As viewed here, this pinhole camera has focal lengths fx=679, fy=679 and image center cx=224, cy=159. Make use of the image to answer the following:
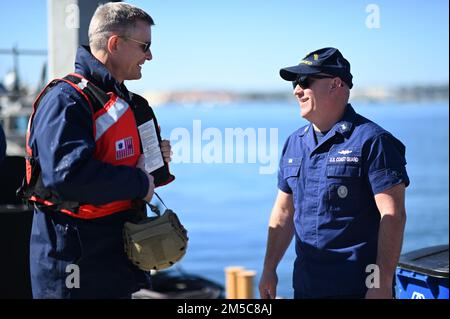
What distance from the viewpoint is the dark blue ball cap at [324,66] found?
2.95 metres

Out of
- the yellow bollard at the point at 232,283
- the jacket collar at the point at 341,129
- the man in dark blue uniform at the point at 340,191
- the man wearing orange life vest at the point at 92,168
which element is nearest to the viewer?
the man wearing orange life vest at the point at 92,168

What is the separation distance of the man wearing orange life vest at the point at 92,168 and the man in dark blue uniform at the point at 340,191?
742 millimetres

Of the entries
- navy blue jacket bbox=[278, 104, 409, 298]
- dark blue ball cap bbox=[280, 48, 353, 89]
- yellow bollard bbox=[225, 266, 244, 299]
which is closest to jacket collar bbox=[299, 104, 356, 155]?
navy blue jacket bbox=[278, 104, 409, 298]

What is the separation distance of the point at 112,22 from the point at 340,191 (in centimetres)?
115

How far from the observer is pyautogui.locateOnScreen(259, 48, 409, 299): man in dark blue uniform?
276 centimetres

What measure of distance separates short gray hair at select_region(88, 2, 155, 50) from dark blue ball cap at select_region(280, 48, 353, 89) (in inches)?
29.5

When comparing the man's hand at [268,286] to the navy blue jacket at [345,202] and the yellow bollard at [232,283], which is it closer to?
the navy blue jacket at [345,202]

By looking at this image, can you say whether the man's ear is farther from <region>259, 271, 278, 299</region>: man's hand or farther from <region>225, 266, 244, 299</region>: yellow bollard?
<region>225, 266, 244, 299</region>: yellow bollard

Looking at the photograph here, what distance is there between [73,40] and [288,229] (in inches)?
73.6

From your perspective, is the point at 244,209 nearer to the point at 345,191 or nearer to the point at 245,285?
the point at 245,285

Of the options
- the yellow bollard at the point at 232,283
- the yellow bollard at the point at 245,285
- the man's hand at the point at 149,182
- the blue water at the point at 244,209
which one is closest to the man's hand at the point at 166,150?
the man's hand at the point at 149,182

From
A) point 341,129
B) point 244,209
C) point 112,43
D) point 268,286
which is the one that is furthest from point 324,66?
point 244,209

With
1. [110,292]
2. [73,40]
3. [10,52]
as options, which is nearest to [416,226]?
[10,52]
